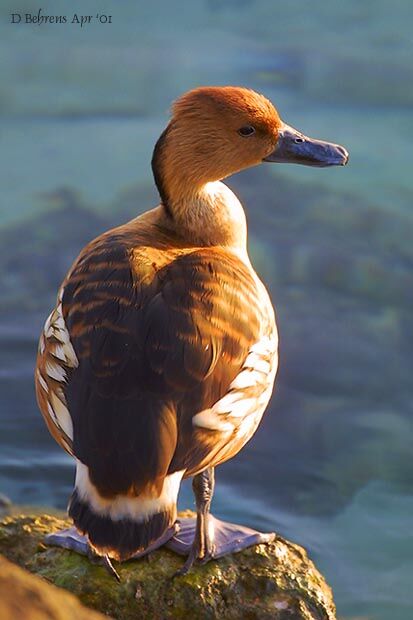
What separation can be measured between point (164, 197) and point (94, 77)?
4.93 metres

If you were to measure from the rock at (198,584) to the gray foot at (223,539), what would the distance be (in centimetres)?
3

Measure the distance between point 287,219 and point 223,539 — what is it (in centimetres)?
402

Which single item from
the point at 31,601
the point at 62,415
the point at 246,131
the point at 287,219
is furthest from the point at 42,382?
the point at 287,219

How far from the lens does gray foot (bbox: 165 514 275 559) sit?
491 centimetres

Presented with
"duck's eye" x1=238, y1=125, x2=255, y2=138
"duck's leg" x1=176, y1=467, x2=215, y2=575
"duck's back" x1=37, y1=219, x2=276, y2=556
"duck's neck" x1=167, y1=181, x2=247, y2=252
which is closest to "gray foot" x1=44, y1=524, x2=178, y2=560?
"duck's leg" x1=176, y1=467, x2=215, y2=575

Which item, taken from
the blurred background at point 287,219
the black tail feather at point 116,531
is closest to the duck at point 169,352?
the black tail feather at point 116,531

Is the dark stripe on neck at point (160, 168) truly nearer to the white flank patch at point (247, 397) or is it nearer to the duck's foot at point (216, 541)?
the white flank patch at point (247, 397)


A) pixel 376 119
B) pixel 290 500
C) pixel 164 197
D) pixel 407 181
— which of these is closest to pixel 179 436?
pixel 164 197

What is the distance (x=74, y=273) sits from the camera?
16.2 feet

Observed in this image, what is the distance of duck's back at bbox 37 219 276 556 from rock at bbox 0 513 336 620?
50 centimetres

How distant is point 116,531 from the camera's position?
4.16m

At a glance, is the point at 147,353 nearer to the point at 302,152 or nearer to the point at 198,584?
the point at 198,584

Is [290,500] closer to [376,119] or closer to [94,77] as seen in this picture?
[376,119]

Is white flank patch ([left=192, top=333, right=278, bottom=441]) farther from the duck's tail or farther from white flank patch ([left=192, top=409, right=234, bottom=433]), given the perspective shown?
the duck's tail
